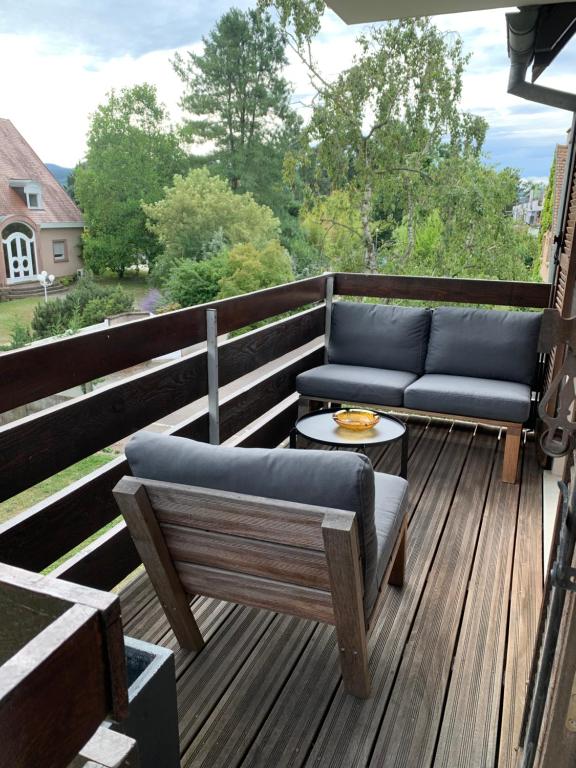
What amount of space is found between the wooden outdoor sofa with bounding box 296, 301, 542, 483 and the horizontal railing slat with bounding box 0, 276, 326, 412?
925mm

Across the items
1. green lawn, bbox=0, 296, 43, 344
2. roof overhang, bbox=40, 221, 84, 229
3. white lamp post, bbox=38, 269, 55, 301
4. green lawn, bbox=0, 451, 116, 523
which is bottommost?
green lawn, bbox=0, 451, 116, 523

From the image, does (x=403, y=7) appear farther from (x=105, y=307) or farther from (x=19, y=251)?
(x=19, y=251)

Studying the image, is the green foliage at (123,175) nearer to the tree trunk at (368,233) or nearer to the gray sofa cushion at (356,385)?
the tree trunk at (368,233)

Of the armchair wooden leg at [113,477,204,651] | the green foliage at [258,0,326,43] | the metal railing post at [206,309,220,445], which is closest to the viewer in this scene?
the armchair wooden leg at [113,477,204,651]

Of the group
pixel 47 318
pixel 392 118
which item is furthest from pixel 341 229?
pixel 47 318

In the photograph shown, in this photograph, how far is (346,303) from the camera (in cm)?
397

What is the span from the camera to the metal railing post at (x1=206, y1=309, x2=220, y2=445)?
2543mm

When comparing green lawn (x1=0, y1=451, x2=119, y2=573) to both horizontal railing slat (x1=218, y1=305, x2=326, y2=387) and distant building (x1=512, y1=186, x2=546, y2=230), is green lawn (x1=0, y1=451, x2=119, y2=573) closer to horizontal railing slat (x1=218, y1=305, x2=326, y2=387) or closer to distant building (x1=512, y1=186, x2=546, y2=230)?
horizontal railing slat (x1=218, y1=305, x2=326, y2=387)

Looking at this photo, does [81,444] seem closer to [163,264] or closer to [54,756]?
[54,756]

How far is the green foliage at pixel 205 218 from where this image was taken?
20.2 m

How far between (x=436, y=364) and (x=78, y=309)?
1931 centimetres

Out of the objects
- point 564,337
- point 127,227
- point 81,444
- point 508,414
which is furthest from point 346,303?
point 127,227

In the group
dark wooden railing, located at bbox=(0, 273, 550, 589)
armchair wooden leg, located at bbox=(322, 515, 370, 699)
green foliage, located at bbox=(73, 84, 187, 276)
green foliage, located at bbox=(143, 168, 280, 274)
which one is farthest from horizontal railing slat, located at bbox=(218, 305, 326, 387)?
green foliage, located at bbox=(73, 84, 187, 276)

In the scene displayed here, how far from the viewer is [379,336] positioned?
12.6 feet
